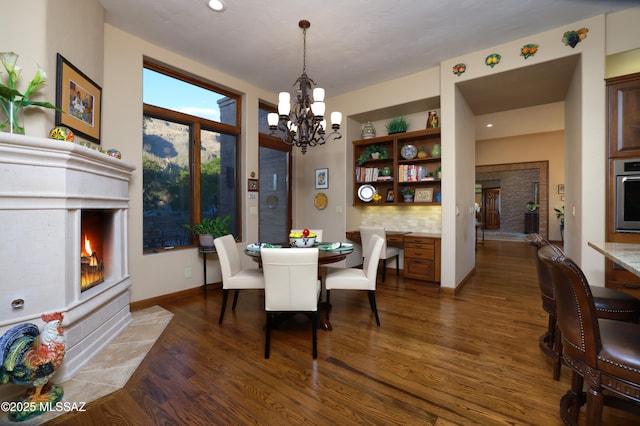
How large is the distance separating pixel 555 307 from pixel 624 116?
2122 mm

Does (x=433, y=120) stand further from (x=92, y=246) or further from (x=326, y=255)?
(x=92, y=246)

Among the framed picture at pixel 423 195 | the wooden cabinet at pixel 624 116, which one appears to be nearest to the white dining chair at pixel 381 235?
the framed picture at pixel 423 195

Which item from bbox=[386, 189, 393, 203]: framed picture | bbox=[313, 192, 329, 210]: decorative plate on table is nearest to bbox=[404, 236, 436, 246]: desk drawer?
bbox=[386, 189, 393, 203]: framed picture

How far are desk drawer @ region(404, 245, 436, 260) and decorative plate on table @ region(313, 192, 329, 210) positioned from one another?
1644 mm

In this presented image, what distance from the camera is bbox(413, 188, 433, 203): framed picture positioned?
450 cm

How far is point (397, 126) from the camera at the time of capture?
15.2 feet

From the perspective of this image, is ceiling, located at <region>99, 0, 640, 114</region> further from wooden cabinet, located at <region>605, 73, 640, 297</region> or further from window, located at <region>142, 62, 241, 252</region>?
wooden cabinet, located at <region>605, 73, 640, 297</region>

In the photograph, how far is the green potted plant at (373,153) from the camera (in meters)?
4.75

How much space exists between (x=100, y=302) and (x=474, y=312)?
11.8ft

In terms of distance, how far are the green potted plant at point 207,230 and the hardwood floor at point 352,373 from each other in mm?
869

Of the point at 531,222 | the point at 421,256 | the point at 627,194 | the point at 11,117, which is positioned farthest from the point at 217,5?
the point at 531,222

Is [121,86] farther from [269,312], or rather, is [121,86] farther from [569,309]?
[569,309]

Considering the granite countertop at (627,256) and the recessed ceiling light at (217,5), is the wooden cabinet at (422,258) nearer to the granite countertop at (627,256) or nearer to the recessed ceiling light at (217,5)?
the granite countertop at (627,256)

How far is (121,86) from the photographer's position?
10.0 feet
